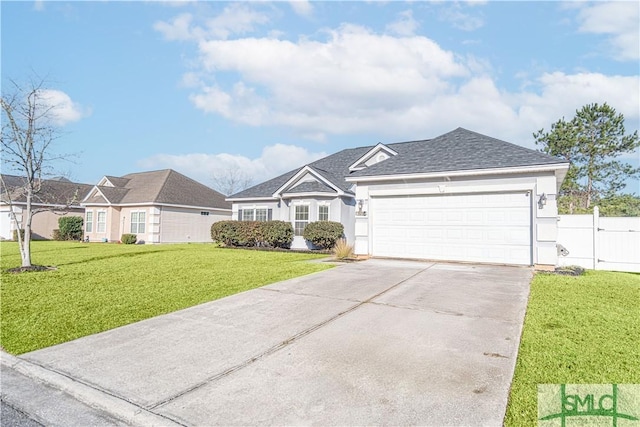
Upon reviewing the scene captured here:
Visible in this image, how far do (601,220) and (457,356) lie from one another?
10528mm

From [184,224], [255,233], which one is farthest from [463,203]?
[184,224]

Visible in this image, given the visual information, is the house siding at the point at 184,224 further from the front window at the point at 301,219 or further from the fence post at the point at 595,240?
the fence post at the point at 595,240

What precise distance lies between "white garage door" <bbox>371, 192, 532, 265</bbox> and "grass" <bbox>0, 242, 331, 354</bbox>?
11.1 feet

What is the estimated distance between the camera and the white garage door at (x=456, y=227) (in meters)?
11.0

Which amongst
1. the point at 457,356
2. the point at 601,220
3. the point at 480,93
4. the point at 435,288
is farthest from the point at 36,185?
the point at 480,93

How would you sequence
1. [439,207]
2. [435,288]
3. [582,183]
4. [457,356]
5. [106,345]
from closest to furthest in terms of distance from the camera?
[457,356], [106,345], [435,288], [439,207], [582,183]

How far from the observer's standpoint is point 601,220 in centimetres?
1102

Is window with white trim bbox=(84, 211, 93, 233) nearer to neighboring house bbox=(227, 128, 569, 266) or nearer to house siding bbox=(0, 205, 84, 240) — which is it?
house siding bbox=(0, 205, 84, 240)

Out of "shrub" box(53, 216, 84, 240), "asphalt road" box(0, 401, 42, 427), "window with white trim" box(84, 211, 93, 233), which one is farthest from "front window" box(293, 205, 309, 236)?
"shrub" box(53, 216, 84, 240)

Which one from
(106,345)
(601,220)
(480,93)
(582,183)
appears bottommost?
(106,345)

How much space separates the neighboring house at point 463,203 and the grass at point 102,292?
3.57 metres

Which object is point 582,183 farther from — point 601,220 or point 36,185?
point 36,185

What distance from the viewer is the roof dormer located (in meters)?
19.8

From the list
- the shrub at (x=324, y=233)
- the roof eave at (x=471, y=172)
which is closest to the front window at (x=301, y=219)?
the shrub at (x=324, y=233)
